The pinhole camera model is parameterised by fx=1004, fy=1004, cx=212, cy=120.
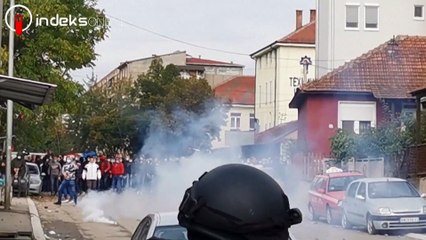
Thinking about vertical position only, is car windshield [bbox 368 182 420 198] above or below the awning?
below

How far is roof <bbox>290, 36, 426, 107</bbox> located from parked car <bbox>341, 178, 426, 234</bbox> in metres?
24.9

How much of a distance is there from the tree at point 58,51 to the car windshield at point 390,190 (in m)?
12.7

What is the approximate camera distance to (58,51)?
34.0 metres

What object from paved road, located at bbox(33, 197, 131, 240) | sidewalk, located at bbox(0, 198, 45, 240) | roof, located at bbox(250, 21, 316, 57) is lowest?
paved road, located at bbox(33, 197, 131, 240)

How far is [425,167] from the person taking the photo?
37281mm

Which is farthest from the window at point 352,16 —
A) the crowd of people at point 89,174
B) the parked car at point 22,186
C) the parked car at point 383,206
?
the parked car at point 383,206

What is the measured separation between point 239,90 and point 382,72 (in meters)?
56.2

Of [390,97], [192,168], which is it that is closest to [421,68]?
[390,97]

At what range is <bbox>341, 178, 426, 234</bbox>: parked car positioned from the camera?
24.1 m

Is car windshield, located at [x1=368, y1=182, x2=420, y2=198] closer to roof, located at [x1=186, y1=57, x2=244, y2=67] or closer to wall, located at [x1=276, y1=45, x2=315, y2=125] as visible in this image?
wall, located at [x1=276, y1=45, x2=315, y2=125]

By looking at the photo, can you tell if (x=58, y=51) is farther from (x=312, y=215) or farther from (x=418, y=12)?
(x=418, y=12)

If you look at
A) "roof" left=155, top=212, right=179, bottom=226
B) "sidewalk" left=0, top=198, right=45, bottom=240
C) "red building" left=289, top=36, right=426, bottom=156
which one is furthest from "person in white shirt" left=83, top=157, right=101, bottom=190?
"roof" left=155, top=212, right=179, bottom=226

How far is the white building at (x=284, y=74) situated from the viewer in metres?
86.8

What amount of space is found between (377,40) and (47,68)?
106 ft
